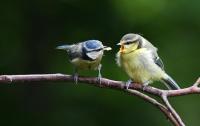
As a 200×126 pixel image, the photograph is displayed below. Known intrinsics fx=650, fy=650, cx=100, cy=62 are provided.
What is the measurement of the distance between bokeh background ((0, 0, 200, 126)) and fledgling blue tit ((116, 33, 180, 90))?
1.59 metres

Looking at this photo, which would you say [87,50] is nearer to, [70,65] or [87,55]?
[87,55]

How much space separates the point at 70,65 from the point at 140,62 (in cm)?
183

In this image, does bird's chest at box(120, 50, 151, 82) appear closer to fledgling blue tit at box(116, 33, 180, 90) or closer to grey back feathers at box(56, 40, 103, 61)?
fledgling blue tit at box(116, 33, 180, 90)

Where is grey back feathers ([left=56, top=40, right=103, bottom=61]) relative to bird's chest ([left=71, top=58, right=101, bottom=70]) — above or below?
above

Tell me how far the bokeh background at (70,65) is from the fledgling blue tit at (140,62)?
62.7 inches

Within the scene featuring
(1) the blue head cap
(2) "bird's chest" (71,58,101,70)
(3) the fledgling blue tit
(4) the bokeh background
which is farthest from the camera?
(4) the bokeh background

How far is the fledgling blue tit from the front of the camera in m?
2.61

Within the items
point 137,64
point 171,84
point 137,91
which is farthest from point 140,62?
point 137,91

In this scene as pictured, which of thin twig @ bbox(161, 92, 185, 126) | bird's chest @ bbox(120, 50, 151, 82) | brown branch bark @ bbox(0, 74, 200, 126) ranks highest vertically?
bird's chest @ bbox(120, 50, 151, 82)

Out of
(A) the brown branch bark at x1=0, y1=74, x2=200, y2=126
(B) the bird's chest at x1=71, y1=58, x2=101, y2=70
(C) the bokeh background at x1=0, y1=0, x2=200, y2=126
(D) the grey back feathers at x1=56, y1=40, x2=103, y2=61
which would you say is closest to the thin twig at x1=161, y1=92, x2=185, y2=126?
(A) the brown branch bark at x1=0, y1=74, x2=200, y2=126

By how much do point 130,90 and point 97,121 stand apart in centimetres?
272

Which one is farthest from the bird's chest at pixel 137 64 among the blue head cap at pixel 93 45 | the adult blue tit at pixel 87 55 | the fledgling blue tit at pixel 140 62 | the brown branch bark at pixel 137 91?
the brown branch bark at pixel 137 91

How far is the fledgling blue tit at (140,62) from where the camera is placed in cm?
261

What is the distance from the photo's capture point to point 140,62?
9.05 ft
